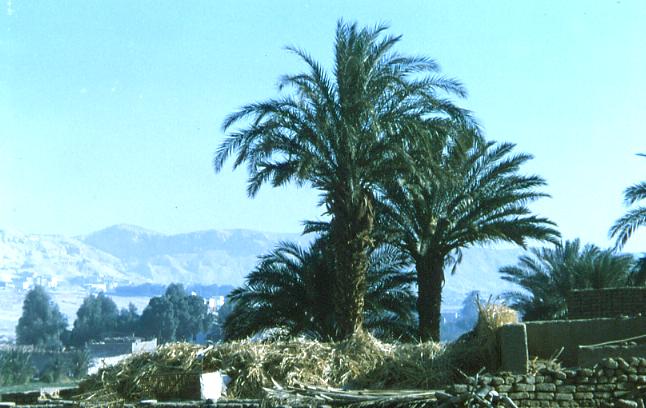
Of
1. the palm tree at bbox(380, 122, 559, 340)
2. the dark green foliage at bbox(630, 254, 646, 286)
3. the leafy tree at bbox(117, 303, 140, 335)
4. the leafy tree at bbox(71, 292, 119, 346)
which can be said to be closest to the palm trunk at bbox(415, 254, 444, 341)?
the palm tree at bbox(380, 122, 559, 340)

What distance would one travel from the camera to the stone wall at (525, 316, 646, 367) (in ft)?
50.7

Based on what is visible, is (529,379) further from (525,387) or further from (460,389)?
(460,389)

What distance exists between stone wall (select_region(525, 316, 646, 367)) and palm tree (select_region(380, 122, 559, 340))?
Result: 864 centimetres

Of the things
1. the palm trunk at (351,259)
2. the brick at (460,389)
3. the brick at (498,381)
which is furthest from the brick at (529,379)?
the palm trunk at (351,259)

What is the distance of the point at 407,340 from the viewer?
26953 millimetres

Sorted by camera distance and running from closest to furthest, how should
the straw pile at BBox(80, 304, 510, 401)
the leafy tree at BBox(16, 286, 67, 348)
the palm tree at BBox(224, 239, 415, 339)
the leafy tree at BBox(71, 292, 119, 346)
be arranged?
the straw pile at BBox(80, 304, 510, 401) < the palm tree at BBox(224, 239, 415, 339) < the leafy tree at BBox(71, 292, 119, 346) < the leafy tree at BBox(16, 286, 67, 348)

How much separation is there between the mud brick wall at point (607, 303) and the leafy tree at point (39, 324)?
111 m

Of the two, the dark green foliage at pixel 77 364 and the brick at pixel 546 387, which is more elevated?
the dark green foliage at pixel 77 364

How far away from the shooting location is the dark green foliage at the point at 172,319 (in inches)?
4309

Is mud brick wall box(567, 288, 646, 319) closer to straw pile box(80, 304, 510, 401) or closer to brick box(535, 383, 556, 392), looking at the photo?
straw pile box(80, 304, 510, 401)

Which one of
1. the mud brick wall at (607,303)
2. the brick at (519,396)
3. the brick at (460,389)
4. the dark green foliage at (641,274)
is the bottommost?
the brick at (519,396)

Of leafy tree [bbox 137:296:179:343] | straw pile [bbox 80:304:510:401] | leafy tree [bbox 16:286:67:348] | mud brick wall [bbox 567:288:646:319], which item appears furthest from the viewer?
leafy tree [bbox 16:286:67:348]

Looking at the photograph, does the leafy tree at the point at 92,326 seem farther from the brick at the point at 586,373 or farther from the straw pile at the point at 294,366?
the brick at the point at 586,373

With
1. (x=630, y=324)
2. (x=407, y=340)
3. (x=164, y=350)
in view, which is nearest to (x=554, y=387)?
(x=630, y=324)
